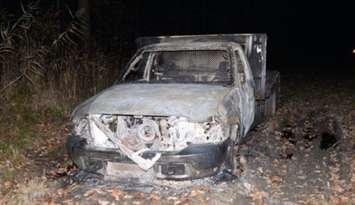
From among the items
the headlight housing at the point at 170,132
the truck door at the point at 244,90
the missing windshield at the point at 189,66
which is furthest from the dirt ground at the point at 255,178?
the missing windshield at the point at 189,66

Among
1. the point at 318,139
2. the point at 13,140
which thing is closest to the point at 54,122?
the point at 13,140

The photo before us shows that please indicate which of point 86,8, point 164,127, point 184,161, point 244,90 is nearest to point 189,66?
point 244,90

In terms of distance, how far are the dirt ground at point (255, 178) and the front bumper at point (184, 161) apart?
232 mm

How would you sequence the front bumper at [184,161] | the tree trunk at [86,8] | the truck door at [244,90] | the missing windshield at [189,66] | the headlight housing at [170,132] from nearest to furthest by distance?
the front bumper at [184,161]
the headlight housing at [170,132]
the truck door at [244,90]
the missing windshield at [189,66]
the tree trunk at [86,8]

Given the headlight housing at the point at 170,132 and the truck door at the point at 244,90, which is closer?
the headlight housing at the point at 170,132

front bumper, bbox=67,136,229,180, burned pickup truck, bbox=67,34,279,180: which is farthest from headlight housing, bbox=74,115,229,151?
front bumper, bbox=67,136,229,180

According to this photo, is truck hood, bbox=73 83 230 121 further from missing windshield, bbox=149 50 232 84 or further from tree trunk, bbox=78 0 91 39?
tree trunk, bbox=78 0 91 39

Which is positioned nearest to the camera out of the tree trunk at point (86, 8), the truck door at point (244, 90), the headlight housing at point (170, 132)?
the headlight housing at point (170, 132)

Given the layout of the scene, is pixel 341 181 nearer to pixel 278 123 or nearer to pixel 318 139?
pixel 318 139

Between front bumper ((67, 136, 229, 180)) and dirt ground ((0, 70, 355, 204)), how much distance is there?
232 millimetres

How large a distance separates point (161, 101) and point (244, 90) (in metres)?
1.60

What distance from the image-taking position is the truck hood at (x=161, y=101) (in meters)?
→ 5.78

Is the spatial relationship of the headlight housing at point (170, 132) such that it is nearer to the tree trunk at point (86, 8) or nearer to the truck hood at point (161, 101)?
the truck hood at point (161, 101)

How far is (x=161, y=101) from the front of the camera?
604 centimetres
